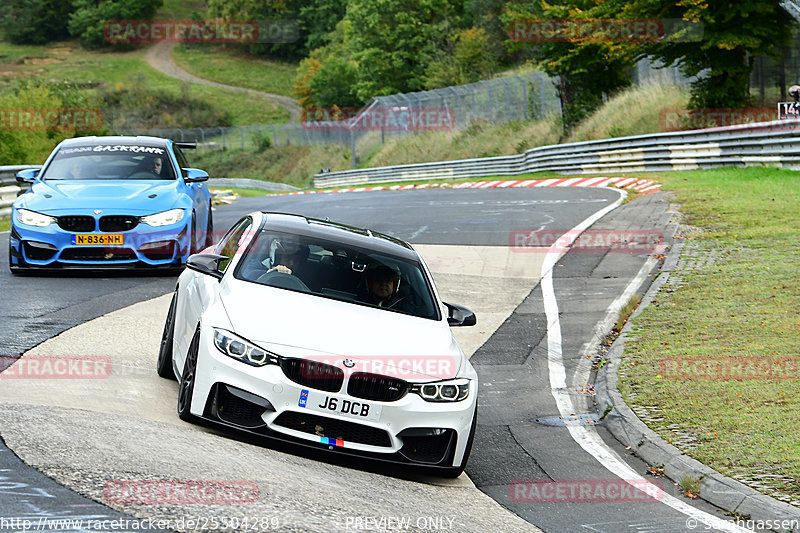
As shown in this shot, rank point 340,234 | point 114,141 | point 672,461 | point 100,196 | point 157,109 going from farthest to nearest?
point 157,109, point 114,141, point 100,196, point 340,234, point 672,461

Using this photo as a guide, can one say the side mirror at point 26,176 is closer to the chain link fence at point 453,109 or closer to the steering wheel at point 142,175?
the steering wheel at point 142,175

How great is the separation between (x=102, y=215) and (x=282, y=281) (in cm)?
612

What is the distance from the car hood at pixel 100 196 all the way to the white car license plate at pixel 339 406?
7421 mm

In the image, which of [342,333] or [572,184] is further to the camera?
[572,184]

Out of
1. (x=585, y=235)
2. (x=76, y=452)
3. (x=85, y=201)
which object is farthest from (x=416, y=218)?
(x=76, y=452)

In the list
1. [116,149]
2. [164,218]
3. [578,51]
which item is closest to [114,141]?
[116,149]

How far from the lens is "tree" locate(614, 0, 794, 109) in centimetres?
3194

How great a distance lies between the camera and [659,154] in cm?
3253

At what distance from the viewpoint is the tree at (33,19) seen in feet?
472

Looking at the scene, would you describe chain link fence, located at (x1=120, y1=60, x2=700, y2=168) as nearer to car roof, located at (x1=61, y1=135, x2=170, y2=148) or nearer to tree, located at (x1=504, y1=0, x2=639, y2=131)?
tree, located at (x1=504, y1=0, x2=639, y2=131)

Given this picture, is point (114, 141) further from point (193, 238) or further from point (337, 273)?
point (337, 273)

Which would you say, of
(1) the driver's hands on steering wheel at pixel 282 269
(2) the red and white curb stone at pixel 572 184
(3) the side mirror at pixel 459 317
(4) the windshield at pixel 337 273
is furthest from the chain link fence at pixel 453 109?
(1) the driver's hands on steering wheel at pixel 282 269

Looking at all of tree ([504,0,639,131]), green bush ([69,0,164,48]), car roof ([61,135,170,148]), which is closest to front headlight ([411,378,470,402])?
car roof ([61,135,170,148])

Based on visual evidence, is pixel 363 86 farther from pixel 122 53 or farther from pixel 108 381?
pixel 108 381
